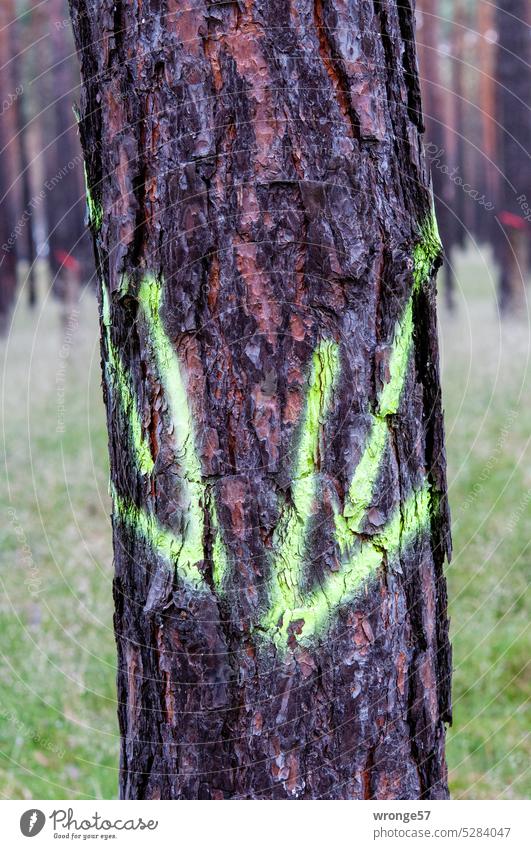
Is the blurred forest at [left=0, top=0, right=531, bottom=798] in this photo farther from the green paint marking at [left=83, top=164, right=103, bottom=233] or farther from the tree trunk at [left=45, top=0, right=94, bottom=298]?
the tree trunk at [left=45, top=0, right=94, bottom=298]

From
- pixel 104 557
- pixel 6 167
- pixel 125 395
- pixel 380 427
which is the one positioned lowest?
pixel 380 427

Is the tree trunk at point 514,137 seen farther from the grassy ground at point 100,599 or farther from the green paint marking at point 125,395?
the green paint marking at point 125,395

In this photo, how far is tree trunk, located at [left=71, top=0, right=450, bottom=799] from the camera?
1.22 m

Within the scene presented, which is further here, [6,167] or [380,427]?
[6,167]

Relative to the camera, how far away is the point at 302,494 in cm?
129

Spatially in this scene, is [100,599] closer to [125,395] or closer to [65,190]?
[125,395]

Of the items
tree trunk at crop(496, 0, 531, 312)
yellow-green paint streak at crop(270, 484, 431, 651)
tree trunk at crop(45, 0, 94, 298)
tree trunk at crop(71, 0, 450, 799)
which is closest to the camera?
tree trunk at crop(71, 0, 450, 799)

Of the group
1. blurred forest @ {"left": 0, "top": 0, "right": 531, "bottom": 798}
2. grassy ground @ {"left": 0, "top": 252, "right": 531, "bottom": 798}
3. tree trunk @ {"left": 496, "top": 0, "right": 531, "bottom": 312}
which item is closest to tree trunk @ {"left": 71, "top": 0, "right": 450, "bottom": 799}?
blurred forest @ {"left": 0, "top": 0, "right": 531, "bottom": 798}

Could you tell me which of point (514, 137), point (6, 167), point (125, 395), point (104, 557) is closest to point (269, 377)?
point (125, 395)

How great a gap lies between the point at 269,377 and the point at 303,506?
0.74ft

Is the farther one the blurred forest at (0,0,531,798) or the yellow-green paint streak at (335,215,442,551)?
the blurred forest at (0,0,531,798)

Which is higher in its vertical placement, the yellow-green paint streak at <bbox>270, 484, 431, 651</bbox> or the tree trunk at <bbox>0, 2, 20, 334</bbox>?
the tree trunk at <bbox>0, 2, 20, 334</bbox>

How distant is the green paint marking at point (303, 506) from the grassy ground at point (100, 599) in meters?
1.37

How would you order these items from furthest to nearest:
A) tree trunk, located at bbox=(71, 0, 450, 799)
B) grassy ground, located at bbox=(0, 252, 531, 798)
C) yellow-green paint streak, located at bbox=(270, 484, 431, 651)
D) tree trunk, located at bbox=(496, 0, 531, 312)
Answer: tree trunk, located at bbox=(496, 0, 531, 312) < grassy ground, located at bbox=(0, 252, 531, 798) < yellow-green paint streak, located at bbox=(270, 484, 431, 651) < tree trunk, located at bbox=(71, 0, 450, 799)
